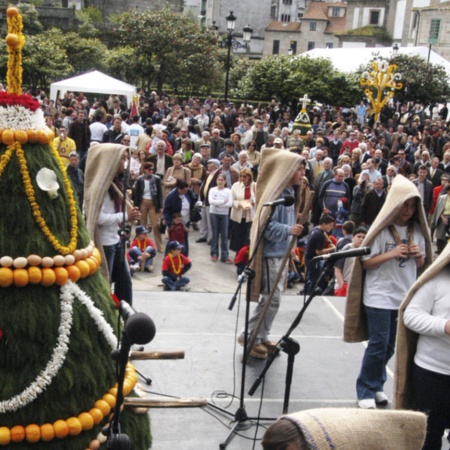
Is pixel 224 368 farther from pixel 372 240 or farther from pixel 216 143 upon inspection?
pixel 216 143

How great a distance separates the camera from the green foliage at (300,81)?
30.6 meters

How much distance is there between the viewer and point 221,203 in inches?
498

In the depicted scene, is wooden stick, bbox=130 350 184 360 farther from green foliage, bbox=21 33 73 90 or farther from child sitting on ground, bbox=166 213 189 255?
green foliage, bbox=21 33 73 90

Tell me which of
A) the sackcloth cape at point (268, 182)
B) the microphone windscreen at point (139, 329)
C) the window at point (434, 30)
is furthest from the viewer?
the window at point (434, 30)

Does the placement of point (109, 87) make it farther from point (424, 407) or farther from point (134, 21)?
point (424, 407)

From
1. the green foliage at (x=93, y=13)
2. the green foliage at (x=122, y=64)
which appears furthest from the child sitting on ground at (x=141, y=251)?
the green foliage at (x=93, y=13)

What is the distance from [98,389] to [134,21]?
122 ft

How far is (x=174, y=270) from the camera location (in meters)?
10.7

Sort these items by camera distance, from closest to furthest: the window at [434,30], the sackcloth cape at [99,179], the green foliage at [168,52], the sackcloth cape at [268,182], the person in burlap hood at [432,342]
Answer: the person in burlap hood at [432,342]
the sackcloth cape at [99,179]
the sackcloth cape at [268,182]
the green foliage at [168,52]
the window at [434,30]

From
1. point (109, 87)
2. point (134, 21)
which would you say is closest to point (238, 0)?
point (134, 21)

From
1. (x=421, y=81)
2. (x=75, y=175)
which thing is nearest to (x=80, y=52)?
(x=421, y=81)

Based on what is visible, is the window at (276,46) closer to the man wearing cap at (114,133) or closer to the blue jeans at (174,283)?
the man wearing cap at (114,133)

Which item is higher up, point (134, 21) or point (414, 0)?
point (414, 0)

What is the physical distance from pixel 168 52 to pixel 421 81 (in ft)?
44.7
